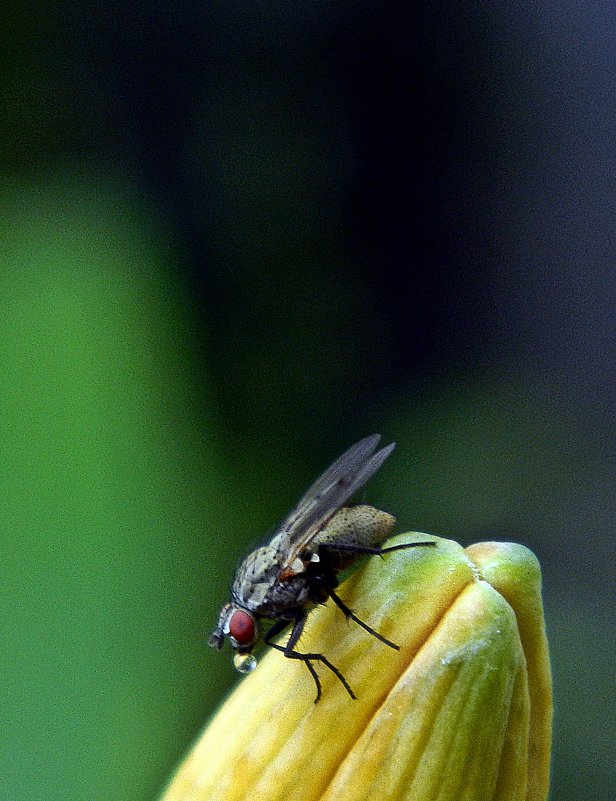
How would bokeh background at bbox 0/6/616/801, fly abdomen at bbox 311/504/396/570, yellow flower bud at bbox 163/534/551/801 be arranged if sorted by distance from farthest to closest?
1. bokeh background at bbox 0/6/616/801
2. fly abdomen at bbox 311/504/396/570
3. yellow flower bud at bbox 163/534/551/801

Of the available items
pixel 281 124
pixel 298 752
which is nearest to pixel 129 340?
pixel 298 752

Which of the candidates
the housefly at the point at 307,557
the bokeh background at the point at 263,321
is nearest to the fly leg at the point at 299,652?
the housefly at the point at 307,557

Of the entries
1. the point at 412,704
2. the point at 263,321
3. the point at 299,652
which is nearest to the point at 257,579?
the point at 299,652

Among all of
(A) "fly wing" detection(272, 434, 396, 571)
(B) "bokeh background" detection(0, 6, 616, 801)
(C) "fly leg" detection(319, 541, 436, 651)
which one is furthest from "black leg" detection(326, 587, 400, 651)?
(B) "bokeh background" detection(0, 6, 616, 801)

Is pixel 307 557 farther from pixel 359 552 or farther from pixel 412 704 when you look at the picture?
pixel 412 704

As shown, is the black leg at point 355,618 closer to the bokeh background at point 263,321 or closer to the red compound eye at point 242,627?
the red compound eye at point 242,627

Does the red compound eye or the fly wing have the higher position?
the fly wing

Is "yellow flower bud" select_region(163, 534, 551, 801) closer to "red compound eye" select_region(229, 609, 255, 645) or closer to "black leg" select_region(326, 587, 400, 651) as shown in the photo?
"black leg" select_region(326, 587, 400, 651)
